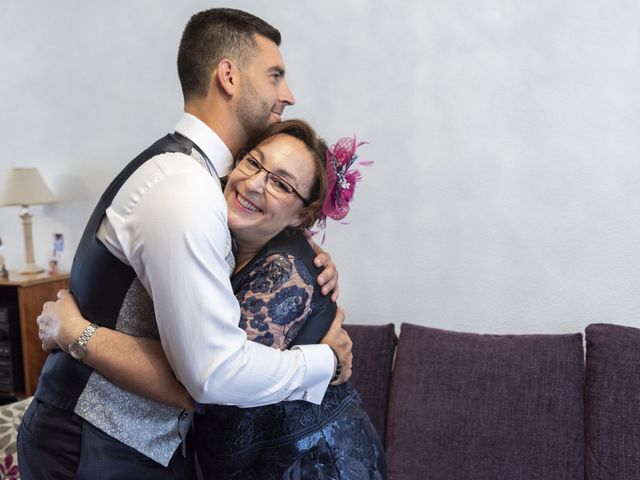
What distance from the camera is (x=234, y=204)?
4.86ft

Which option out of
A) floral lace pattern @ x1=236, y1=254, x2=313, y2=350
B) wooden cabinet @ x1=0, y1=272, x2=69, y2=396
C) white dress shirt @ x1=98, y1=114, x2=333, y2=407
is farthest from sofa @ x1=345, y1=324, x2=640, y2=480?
wooden cabinet @ x1=0, y1=272, x2=69, y2=396

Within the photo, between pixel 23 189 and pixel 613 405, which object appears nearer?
pixel 613 405

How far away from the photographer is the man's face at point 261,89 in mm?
1525

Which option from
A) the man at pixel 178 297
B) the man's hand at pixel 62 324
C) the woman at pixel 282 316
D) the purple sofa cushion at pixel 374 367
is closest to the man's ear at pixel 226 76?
the man at pixel 178 297

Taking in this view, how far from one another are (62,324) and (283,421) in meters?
0.51

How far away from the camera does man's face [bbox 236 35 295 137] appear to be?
1.53 meters

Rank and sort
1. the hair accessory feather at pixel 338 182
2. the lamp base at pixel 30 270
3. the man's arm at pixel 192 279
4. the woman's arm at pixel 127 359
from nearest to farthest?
the man's arm at pixel 192 279
the woman's arm at pixel 127 359
the hair accessory feather at pixel 338 182
the lamp base at pixel 30 270

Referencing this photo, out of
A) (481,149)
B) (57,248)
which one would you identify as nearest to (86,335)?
(481,149)

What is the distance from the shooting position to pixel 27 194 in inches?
132

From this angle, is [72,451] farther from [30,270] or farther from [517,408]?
[30,270]

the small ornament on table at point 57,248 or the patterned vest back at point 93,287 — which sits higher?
the patterned vest back at point 93,287

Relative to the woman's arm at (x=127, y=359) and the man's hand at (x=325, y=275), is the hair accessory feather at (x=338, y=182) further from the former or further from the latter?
the woman's arm at (x=127, y=359)

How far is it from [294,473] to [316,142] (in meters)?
0.78

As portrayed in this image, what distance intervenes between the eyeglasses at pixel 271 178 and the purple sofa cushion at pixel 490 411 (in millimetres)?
1057
